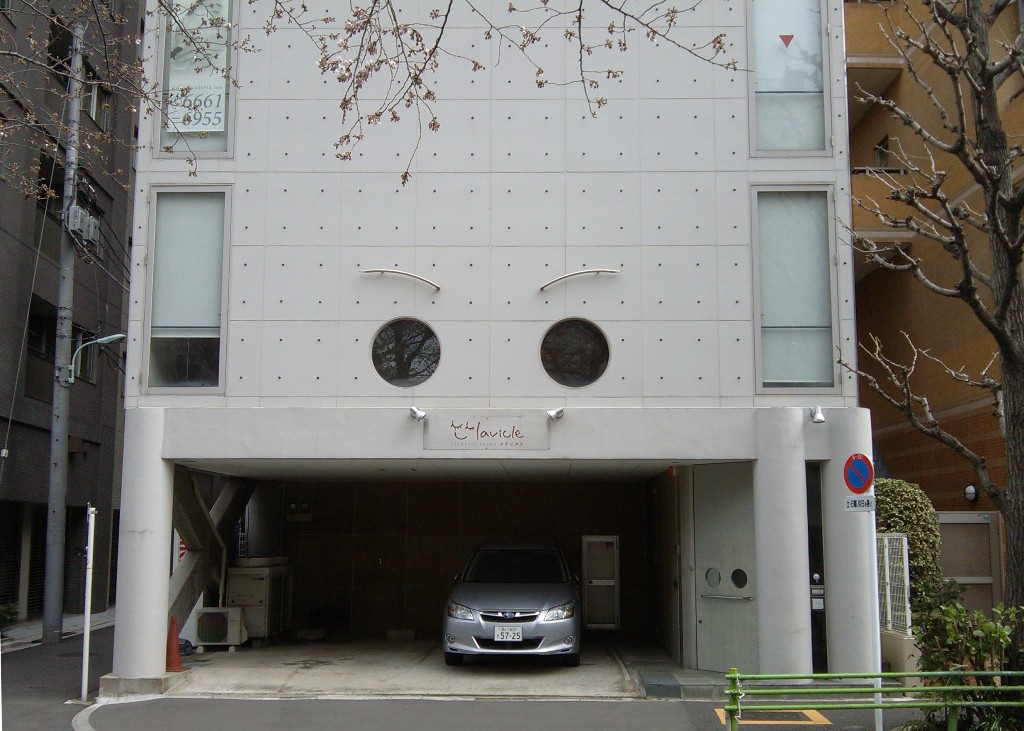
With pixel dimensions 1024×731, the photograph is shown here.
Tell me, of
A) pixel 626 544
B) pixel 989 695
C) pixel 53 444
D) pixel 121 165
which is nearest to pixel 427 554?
pixel 626 544

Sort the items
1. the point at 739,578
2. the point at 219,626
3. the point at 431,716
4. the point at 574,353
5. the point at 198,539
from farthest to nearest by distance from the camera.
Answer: the point at 219,626, the point at 198,539, the point at 574,353, the point at 739,578, the point at 431,716

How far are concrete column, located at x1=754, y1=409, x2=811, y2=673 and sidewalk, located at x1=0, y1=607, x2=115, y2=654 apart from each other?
440 inches

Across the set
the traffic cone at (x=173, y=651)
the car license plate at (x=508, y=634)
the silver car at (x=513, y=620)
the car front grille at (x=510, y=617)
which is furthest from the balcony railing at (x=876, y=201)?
the traffic cone at (x=173, y=651)

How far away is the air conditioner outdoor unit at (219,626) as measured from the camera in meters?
15.0

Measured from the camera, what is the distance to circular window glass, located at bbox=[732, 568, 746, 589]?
1260 cm

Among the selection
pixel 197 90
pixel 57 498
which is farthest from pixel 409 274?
pixel 57 498

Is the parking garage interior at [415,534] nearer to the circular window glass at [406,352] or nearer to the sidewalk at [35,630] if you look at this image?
the sidewalk at [35,630]

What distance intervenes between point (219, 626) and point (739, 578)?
7.45 m

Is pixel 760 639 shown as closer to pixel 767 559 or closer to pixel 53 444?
pixel 767 559

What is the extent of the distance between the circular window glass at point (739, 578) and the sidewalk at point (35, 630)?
10.7m

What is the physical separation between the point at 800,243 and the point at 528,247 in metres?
3.38

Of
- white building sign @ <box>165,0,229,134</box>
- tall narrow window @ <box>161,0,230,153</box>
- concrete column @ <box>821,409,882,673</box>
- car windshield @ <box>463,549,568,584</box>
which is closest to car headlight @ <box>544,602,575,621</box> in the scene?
car windshield @ <box>463,549,568,584</box>

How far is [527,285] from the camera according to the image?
12.8m

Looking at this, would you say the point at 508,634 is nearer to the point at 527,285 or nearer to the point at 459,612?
the point at 459,612
